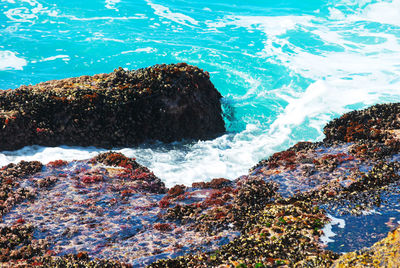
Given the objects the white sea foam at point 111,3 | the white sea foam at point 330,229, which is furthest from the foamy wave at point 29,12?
the white sea foam at point 330,229

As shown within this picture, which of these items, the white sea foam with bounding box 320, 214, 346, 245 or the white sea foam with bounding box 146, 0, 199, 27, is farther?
the white sea foam with bounding box 146, 0, 199, 27

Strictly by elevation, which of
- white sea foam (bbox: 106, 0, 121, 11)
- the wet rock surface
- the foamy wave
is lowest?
the wet rock surface

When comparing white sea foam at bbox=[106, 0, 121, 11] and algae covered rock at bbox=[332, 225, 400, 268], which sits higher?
white sea foam at bbox=[106, 0, 121, 11]

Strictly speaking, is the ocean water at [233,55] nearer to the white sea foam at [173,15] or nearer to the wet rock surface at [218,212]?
the white sea foam at [173,15]

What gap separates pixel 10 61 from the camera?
120 ft

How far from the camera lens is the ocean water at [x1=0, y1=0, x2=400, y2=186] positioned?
65.5 feet

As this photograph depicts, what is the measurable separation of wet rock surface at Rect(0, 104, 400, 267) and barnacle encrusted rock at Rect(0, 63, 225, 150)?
3.47m

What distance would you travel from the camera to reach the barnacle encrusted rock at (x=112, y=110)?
17781 millimetres

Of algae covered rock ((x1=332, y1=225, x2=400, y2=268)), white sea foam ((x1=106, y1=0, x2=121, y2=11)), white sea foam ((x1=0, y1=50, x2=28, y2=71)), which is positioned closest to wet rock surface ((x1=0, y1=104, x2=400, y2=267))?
algae covered rock ((x1=332, y1=225, x2=400, y2=268))

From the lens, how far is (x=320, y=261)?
287 inches

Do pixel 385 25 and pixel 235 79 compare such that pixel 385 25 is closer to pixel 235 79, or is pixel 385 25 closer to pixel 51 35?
pixel 235 79

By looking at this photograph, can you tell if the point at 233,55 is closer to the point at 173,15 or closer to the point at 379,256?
the point at 173,15

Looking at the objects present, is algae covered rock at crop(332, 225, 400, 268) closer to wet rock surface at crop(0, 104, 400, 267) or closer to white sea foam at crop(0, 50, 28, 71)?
wet rock surface at crop(0, 104, 400, 267)

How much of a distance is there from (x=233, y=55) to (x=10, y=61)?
26.2m
